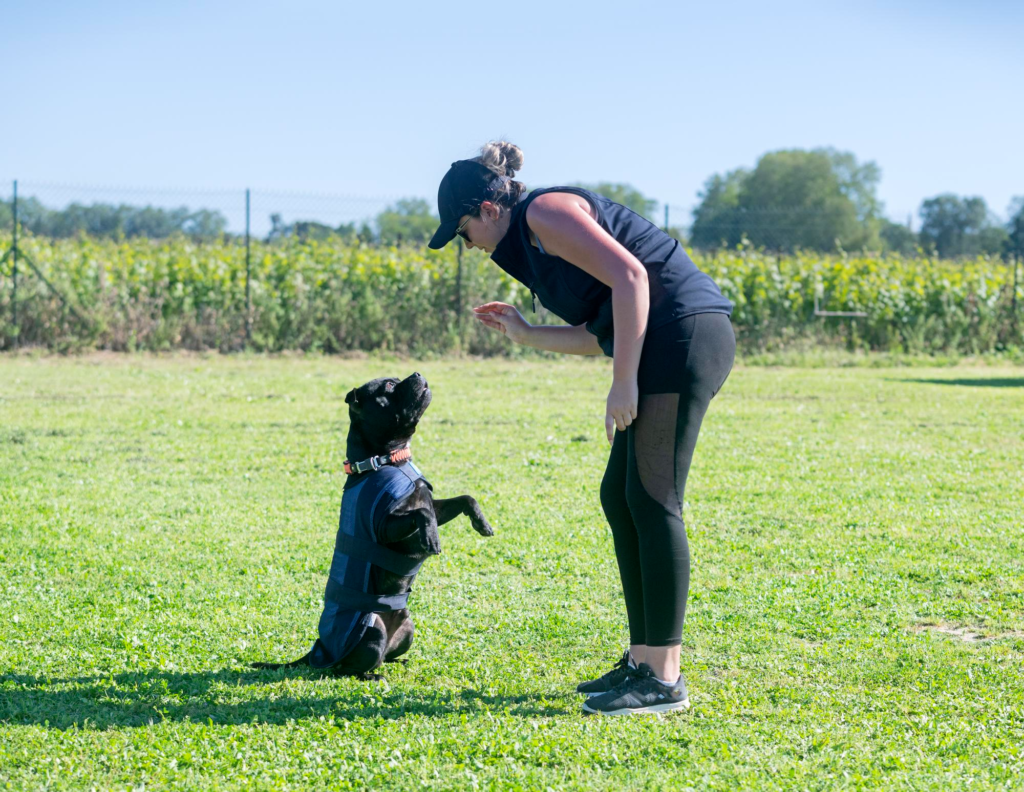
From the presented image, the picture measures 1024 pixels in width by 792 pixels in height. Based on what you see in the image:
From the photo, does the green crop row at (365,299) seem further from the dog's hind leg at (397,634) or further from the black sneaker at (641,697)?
the black sneaker at (641,697)

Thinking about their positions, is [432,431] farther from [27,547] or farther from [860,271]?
[860,271]

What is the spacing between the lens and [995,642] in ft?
12.9

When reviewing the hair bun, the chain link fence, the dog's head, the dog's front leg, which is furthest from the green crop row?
the hair bun

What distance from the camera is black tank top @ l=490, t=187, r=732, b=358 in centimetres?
315

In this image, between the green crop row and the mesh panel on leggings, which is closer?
the mesh panel on leggings

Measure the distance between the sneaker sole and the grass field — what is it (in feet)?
0.12

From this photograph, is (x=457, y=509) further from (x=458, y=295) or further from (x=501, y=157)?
(x=458, y=295)

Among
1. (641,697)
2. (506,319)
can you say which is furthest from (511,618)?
(506,319)

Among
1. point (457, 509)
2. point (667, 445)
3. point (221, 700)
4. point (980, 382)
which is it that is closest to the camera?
point (667, 445)

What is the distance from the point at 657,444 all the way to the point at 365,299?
14.3 m

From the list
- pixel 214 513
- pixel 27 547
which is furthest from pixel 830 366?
pixel 27 547

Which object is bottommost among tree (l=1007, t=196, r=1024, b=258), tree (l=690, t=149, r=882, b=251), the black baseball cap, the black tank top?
the black tank top

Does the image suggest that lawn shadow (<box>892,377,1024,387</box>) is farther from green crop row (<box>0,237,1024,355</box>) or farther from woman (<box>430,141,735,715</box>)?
woman (<box>430,141,735,715</box>)

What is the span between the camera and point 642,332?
3.05 m
